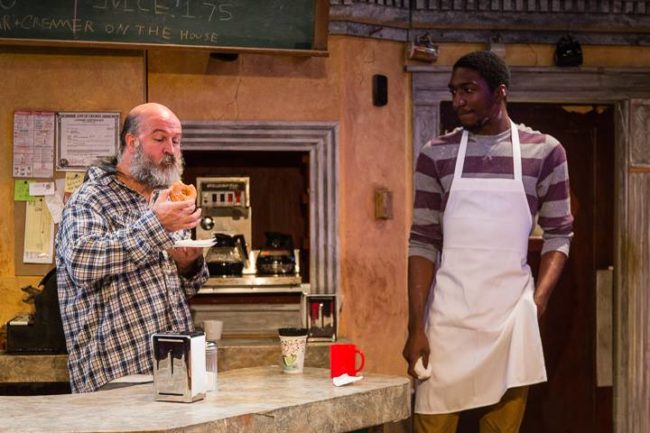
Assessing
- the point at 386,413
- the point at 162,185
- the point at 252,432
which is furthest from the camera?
the point at 162,185

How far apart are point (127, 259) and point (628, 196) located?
3.48m

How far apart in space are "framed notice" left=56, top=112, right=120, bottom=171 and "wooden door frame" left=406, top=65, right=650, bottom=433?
2314 millimetres

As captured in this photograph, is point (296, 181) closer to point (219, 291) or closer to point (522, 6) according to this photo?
point (219, 291)

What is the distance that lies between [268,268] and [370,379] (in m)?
2.34

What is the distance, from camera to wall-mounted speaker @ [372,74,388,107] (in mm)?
5758

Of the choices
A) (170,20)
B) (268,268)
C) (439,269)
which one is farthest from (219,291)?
(439,269)

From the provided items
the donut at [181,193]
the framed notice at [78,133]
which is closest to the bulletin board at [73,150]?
the framed notice at [78,133]

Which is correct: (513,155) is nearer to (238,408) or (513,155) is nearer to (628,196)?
(238,408)

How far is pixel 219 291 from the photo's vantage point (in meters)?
5.69

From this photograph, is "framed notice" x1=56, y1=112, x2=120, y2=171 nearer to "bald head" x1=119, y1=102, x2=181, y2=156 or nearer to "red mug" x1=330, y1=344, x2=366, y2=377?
"bald head" x1=119, y1=102, x2=181, y2=156

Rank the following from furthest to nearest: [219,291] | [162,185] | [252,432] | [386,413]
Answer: [219,291] → [162,185] → [386,413] → [252,432]

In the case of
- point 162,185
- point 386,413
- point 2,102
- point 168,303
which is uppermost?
point 2,102

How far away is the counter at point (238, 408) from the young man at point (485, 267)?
1.16ft

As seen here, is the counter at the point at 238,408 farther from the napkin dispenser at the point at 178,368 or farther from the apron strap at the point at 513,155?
the apron strap at the point at 513,155
